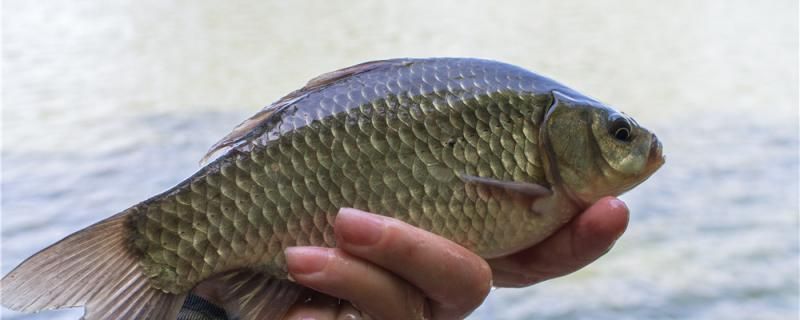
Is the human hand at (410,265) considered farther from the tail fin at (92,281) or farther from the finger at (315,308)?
the tail fin at (92,281)

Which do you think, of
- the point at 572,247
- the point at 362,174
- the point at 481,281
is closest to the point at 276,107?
the point at 362,174

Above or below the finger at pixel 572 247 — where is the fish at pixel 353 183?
above

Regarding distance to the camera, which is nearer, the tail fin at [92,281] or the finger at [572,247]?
the tail fin at [92,281]

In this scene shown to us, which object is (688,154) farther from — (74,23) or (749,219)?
(74,23)

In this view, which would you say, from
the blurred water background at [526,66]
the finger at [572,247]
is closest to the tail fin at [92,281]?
the finger at [572,247]

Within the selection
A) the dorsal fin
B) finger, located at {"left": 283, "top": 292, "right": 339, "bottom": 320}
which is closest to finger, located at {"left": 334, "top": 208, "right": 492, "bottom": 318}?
finger, located at {"left": 283, "top": 292, "right": 339, "bottom": 320}

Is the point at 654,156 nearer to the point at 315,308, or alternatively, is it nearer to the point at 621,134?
the point at 621,134
